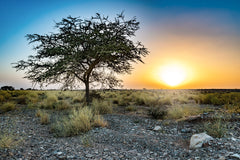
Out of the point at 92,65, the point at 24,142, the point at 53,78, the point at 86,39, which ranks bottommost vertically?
the point at 24,142

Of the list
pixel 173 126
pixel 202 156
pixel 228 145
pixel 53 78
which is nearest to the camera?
pixel 202 156

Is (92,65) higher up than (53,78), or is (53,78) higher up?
(92,65)

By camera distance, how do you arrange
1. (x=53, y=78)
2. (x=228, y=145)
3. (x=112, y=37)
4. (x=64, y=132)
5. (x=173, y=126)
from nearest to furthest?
(x=228, y=145)
(x=64, y=132)
(x=173, y=126)
(x=112, y=37)
(x=53, y=78)

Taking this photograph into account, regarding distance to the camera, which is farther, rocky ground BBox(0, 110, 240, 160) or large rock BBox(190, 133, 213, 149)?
large rock BBox(190, 133, 213, 149)

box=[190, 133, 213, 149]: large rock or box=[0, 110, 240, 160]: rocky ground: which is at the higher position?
box=[190, 133, 213, 149]: large rock

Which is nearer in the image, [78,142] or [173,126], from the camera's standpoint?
[78,142]

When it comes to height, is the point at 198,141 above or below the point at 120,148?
above

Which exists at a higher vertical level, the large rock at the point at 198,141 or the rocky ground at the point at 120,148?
the large rock at the point at 198,141

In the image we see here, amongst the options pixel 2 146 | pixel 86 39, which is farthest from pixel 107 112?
pixel 2 146

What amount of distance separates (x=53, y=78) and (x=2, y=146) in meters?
7.12

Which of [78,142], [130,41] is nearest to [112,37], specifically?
[130,41]

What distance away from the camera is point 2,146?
16.2 ft

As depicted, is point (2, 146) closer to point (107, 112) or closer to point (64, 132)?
point (64, 132)

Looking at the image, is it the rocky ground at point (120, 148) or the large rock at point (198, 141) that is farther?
the large rock at point (198, 141)
